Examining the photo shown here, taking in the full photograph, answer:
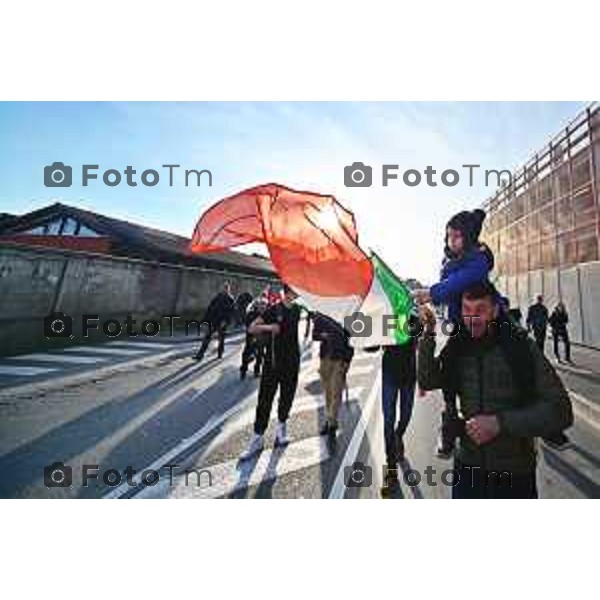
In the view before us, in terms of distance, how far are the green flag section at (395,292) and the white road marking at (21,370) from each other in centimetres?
822

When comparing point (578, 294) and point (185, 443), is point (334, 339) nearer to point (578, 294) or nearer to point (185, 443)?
point (185, 443)

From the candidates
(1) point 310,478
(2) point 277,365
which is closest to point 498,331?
(1) point 310,478

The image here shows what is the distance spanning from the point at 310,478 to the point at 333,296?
1772mm

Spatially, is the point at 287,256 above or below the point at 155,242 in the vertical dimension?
below

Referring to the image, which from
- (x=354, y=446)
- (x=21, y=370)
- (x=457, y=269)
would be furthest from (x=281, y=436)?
(x=21, y=370)

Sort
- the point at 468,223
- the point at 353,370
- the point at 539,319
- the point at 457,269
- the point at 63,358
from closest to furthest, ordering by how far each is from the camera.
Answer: the point at 457,269
the point at 468,223
the point at 63,358
the point at 353,370
the point at 539,319

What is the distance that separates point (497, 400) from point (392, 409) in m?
2.49

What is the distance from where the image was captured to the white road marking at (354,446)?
4.57 m

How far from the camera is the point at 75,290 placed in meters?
14.0

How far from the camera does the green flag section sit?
4.39 metres

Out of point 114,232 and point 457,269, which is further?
point 114,232
